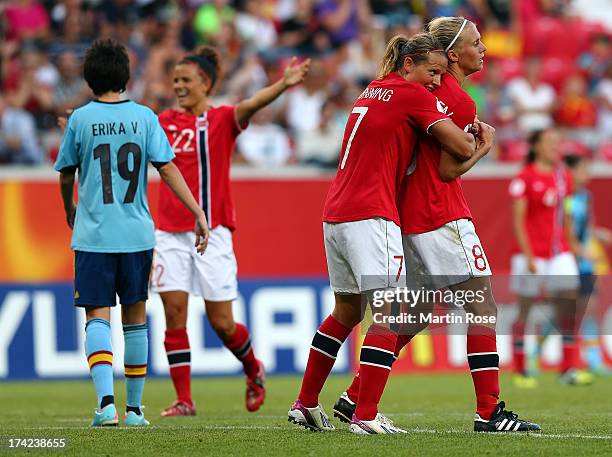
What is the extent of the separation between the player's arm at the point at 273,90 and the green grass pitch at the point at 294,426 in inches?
89.3

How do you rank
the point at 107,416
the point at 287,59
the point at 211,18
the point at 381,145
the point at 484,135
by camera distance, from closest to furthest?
the point at 381,145
the point at 484,135
the point at 107,416
the point at 287,59
the point at 211,18

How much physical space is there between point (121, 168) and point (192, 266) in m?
1.94

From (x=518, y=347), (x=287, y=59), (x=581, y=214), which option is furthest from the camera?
(x=287, y=59)

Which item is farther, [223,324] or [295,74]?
[223,324]

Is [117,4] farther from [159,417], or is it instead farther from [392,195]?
[392,195]

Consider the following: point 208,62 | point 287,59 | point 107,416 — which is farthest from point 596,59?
point 107,416

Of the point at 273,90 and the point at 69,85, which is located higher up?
the point at 69,85

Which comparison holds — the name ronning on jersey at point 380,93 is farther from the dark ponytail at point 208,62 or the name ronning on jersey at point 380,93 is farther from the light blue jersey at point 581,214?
the light blue jersey at point 581,214

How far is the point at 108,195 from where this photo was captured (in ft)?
25.1

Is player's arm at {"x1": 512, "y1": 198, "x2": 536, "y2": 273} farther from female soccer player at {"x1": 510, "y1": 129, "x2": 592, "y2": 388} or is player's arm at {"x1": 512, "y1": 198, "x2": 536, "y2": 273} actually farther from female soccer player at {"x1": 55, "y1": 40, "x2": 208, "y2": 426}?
female soccer player at {"x1": 55, "y1": 40, "x2": 208, "y2": 426}

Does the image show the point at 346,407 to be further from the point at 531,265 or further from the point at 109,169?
the point at 531,265

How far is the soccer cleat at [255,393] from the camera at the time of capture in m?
9.54

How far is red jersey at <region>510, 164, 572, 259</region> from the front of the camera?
42.8 feet

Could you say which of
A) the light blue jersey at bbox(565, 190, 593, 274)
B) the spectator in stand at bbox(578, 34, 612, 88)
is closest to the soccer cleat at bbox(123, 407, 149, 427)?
the light blue jersey at bbox(565, 190, 593, 274)
